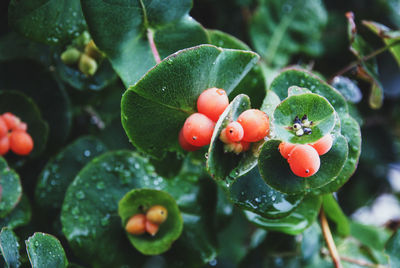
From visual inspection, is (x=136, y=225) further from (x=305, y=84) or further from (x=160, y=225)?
(x=305, y=84)

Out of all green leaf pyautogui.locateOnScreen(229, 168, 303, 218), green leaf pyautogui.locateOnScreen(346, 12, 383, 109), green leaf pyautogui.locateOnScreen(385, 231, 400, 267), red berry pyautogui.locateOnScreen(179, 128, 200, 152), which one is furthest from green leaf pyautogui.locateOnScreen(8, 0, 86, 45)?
green leaf pyautogui.locateOnScreen(385, 231, 400, 267)

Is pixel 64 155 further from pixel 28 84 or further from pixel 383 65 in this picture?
pixel 383 65

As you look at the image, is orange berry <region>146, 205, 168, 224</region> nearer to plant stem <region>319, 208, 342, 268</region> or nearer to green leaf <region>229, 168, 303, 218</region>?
green leaf <region>229, 168, 303, 218</region>

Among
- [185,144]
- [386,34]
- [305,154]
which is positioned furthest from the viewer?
[386,34]

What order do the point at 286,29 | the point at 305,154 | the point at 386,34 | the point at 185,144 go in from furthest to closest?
1. the point at 286,29
2. the point at 386,34
3. the point at 185,144
4. the point at 305,154

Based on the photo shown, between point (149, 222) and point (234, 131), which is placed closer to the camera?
point (234, 131)

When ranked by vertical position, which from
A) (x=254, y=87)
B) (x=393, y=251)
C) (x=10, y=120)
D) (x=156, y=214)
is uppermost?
(x=254, y=87)

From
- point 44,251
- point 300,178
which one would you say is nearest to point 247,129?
point 300,178

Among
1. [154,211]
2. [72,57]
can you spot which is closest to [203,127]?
[154,211]
